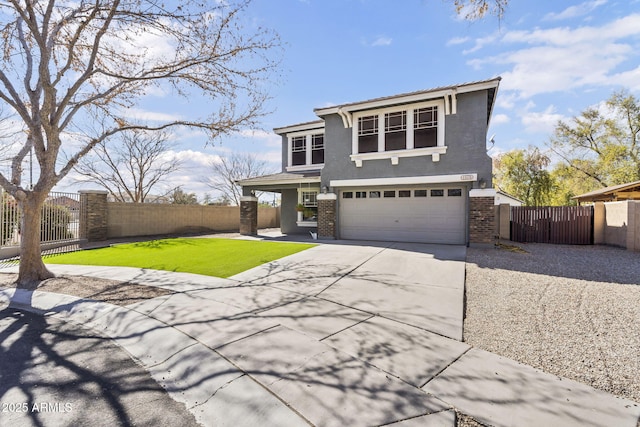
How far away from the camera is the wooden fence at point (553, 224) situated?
12.7 meters

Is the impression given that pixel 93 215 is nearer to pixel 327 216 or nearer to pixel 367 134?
pixel 327 216

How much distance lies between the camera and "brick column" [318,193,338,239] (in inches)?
542

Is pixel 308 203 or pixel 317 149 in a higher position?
pixel 317 149

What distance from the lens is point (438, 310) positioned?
15.8 ft

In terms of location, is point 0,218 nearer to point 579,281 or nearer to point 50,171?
point 50,171

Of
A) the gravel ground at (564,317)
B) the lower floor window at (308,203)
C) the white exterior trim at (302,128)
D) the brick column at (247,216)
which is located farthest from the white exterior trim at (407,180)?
the brick column at (247,216)

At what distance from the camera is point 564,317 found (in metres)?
4.55

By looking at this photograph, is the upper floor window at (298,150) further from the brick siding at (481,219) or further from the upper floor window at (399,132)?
the brick siding at (481,219)

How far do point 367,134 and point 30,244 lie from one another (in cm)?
1167

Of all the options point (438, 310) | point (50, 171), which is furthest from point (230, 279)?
point (50, 171)

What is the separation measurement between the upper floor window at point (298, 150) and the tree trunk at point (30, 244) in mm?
11766

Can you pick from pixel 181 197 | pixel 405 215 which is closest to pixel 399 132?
pixel 405 215

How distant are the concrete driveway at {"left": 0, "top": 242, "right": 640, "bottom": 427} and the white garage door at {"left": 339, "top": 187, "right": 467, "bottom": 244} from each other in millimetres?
5887

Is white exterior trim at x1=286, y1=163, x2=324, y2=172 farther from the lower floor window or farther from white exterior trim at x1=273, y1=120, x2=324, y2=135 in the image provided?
white exterior trim at x1=273, y1=120, x2=324, y2=135
